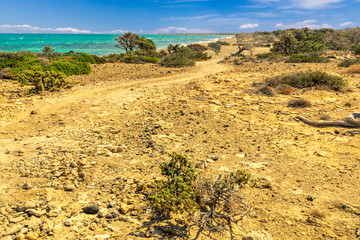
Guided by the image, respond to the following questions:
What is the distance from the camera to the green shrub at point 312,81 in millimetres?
8539

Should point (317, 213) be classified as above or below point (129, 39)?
below

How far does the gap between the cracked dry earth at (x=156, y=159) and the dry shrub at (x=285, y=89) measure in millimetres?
260

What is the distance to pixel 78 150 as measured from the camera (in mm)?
4309

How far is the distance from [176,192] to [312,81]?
8600mm

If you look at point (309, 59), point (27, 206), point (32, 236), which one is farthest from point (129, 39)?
point (32, 236)

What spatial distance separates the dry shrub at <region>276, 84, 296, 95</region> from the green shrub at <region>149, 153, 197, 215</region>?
22.0ft

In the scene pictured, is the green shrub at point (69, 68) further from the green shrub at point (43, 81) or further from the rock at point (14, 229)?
the rock at point (14, 229)

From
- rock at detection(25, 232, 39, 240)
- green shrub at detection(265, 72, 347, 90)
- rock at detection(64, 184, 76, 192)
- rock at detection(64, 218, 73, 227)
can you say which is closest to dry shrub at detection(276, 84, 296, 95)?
green shrub at detection(265, 72, 347, 90)

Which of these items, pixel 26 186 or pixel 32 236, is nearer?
pixel 32 236

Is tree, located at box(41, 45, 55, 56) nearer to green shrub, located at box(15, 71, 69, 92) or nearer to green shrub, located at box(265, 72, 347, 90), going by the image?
green shrub, located at box(15, 71, 69, 92)

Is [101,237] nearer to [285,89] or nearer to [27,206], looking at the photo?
[27,206]

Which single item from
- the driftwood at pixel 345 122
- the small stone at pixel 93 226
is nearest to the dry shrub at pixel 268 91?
the driftwood at pixel 345 122

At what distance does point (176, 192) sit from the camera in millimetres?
2822

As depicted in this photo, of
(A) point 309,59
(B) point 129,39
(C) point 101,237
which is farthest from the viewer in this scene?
(B) point 129,39
